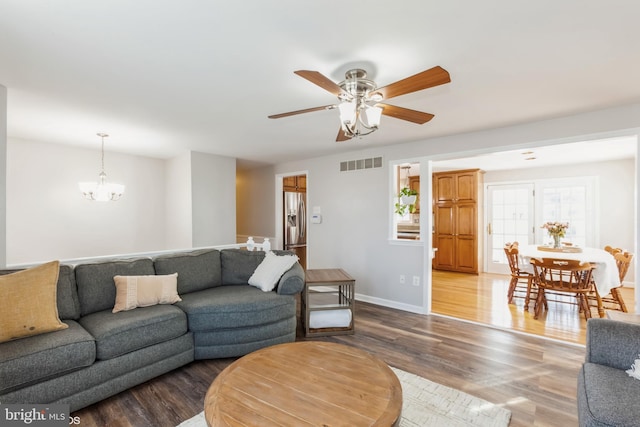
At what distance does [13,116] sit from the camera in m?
3.07

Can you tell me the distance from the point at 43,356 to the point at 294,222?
473 centimetres

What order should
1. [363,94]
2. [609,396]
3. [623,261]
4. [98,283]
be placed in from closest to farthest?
1. [609,396]
2. [363,94]
3. [98,283]
4. [623,261]

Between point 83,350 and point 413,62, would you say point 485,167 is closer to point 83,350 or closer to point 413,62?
point 413,62

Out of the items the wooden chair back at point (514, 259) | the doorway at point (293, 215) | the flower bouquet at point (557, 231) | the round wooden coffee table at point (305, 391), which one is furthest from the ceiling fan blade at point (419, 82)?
the flower bouquet at point (557, 231)

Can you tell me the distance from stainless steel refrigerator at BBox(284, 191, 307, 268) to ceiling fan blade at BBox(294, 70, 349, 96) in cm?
436

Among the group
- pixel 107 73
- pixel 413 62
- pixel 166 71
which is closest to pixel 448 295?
pixel 413 62

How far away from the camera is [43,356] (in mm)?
1785

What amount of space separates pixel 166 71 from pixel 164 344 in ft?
Result: 6.97

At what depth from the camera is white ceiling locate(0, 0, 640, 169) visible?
1522 millimetres

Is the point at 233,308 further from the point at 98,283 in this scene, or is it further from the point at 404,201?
the point at 404,201

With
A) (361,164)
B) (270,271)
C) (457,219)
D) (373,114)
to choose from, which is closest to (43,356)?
(270,271)

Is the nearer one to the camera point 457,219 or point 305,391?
point 305,391

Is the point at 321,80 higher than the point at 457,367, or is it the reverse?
the point at 321,80

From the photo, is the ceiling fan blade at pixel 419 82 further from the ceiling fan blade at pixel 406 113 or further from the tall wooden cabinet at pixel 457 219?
the tall wooden cabinet at pixel 457 219
